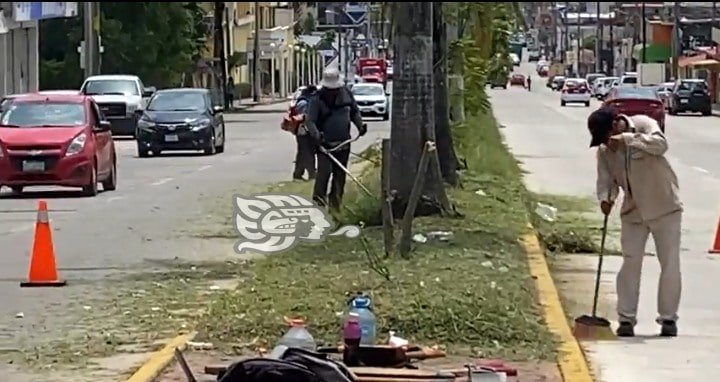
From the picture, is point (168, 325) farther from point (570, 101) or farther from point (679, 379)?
point (570, 101)

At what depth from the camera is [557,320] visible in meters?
11.3

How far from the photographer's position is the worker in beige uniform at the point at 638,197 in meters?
10.9

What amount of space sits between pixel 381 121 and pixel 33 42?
11212mm

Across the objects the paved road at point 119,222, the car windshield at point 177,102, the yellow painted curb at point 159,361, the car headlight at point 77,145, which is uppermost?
the car windshield at point 177,102

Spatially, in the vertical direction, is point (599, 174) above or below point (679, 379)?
above

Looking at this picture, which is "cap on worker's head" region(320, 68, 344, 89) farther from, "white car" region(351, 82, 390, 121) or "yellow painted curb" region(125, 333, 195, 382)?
"white car" region(351, 82, 390, 121)

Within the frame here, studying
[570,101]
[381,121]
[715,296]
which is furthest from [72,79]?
[715,296]

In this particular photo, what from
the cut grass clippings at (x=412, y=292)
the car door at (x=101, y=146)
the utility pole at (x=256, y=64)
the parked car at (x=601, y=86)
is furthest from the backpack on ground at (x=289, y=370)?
the parked car at (x=601, y=86)

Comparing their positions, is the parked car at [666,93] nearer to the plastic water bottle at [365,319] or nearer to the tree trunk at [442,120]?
the tree trunk at [442,120]

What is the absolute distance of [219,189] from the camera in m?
24.8

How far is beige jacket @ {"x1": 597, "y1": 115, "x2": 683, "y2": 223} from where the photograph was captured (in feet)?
35.7

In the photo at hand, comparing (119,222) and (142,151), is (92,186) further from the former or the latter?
(142,151)

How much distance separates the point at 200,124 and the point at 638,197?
24416 mm

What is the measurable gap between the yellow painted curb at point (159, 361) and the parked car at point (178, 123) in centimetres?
2415
